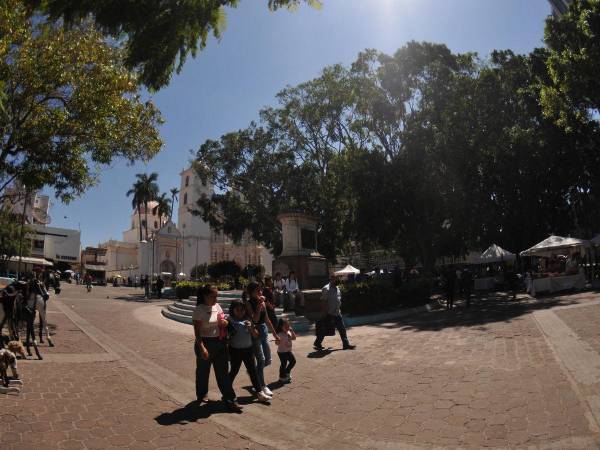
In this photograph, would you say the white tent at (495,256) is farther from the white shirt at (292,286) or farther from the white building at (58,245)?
the white building at (58,245)

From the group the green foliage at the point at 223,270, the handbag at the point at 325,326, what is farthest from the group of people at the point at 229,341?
the green foliage at the point at 223,270

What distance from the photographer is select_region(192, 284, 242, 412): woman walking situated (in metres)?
5.52

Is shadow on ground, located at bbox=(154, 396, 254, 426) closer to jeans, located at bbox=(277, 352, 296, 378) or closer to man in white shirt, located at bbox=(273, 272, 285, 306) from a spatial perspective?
jeans, located at bbox=(277, 352, 296, 378)

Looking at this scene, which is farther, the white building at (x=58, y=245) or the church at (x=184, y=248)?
the white building at (x=58, y=245)

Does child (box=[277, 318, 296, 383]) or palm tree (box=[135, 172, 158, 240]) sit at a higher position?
palm tree (box=[135, 172, 158, 240])

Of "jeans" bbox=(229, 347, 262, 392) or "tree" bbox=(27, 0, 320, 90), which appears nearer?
"tree" bbox=(27, 0, 320, 90)

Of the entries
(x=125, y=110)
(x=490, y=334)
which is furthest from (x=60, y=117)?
(x=490, y=334)

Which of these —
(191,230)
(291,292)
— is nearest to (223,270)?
(291,292)

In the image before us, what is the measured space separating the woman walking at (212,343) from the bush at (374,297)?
983cm

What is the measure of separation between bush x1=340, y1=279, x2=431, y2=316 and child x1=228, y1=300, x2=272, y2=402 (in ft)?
30.8

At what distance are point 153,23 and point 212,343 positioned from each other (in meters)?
3.67

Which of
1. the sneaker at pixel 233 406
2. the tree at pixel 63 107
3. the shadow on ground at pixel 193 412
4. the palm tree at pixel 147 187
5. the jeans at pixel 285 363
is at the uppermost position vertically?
the palm tree at pixel 147 187

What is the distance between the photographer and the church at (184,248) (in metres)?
66.1

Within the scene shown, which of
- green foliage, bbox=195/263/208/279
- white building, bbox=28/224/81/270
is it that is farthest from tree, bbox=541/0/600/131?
white building, bbox=28/224/81/270
